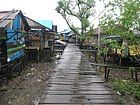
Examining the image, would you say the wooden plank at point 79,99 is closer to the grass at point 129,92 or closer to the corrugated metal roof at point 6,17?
the grass at point 129,92

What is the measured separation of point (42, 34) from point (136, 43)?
14436 millimetres

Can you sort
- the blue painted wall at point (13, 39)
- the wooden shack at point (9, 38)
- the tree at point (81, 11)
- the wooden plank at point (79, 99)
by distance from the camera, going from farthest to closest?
the tree at point (81, 11) < the blue painted wall at point (13, 39) < the wooden shack at point (9, 38) < the wooden plank at point (79, 99)

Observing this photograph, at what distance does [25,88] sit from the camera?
43.8 ft

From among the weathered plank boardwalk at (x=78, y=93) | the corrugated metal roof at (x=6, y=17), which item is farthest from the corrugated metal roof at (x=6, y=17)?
the weathered plank boardwalk at (x=78, y=93)

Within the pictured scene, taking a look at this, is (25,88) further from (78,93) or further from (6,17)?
(78,93)

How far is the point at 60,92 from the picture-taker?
7145 millimetres

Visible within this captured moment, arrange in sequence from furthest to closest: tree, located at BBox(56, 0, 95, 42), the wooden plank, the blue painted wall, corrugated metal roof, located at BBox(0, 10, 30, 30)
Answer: tree, located at BBox(56, 0, 95, 42) < the blue painted wall < corrugated metal roof, located at BBox(0, 10, 30, 30) < the wooden plank

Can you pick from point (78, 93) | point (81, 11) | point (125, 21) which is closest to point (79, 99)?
point (78, 93)

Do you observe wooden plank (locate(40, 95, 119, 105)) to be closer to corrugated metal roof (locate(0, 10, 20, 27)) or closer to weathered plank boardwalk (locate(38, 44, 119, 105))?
weathered plank boardwalk (locate(38, 44, 119, 105))

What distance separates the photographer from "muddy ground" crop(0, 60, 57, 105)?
11.2 m

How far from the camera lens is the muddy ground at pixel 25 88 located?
36.9 ft

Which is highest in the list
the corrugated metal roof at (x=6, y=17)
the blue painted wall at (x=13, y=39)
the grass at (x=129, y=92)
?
the corrugated metal roof at (x=6, y=17)

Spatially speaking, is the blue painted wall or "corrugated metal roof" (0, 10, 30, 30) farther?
the blue painted wall

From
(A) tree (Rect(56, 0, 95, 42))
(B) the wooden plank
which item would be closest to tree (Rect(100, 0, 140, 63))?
(B) the wooden plank
